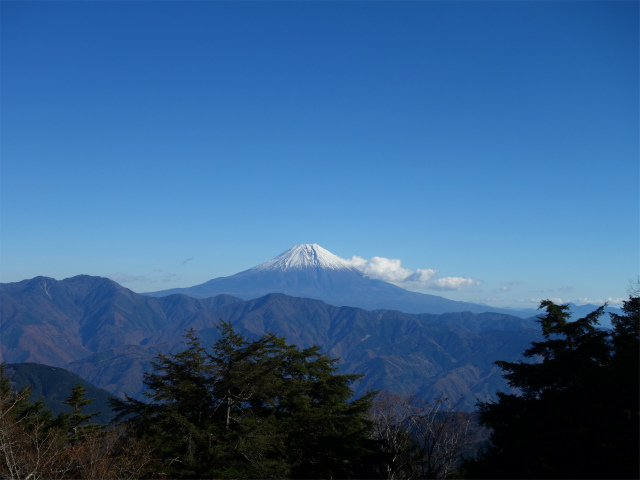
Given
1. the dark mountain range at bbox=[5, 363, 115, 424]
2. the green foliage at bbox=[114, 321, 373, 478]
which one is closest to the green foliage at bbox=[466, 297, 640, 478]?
the green foliage at bbox=[114, 321, 373, 478]

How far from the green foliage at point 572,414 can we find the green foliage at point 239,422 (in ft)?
20.7

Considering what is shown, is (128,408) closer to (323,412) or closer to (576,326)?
(323,412)

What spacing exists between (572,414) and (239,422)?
12.7 metres

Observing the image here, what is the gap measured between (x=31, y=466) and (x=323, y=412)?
11698mm

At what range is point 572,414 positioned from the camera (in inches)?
520

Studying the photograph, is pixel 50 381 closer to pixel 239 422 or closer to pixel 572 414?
pixel 239 422

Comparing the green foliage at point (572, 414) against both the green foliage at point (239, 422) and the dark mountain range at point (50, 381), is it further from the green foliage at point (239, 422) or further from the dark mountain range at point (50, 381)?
the dark mountain range at point (50, 381)

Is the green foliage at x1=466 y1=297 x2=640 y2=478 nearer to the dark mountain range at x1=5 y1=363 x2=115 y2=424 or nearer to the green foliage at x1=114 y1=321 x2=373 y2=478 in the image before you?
the green foliage at x1=114 y1=321 x2=373 y2=478

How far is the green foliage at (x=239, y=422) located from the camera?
59.0 feet

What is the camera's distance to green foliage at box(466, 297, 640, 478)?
39.8 ft

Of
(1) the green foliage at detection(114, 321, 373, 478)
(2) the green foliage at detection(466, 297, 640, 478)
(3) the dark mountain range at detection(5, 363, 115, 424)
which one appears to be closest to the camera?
(2) the green foliage at detection(466, 297, 640, 478)

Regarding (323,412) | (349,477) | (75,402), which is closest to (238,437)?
(323,412)

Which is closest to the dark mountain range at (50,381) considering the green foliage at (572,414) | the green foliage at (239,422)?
the green foliage at (239,422)

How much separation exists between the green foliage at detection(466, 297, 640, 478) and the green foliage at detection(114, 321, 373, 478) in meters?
6.30
